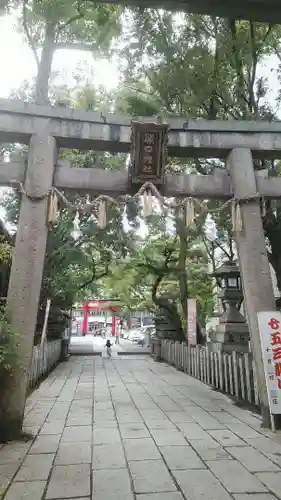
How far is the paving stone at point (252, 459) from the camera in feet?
13.7

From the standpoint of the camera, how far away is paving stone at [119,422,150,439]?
5555 millimetres

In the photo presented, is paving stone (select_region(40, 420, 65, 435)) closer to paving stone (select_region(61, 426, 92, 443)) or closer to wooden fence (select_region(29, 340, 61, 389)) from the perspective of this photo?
paving stone (select_region(61, 426, 92, 443))

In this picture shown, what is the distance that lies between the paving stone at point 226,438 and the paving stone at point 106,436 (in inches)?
60.5

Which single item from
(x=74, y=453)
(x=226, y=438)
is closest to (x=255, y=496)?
(x=226, y=438)

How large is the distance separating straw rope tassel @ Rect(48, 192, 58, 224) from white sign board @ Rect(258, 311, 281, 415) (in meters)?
4.02

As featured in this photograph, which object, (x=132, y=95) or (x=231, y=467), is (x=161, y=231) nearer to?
(x=132, y=95)

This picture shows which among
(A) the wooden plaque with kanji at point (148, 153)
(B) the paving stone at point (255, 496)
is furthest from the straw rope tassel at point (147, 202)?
(B) the paving stone at point (255, 496)

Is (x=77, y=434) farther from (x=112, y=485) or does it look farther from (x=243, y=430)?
(x=243, y=430)

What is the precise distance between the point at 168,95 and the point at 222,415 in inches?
348

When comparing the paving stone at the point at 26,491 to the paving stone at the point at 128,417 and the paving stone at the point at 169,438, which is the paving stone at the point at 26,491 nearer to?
the paving stone at the point at 169,438

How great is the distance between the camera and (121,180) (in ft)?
22.2

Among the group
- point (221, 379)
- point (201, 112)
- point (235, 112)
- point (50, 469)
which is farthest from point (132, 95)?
point (50, 469)

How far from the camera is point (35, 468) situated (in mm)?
4191

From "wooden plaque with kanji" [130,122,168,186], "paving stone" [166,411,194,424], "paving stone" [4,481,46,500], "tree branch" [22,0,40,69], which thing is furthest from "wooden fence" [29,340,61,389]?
"tree branch" [22,0,40,69]
